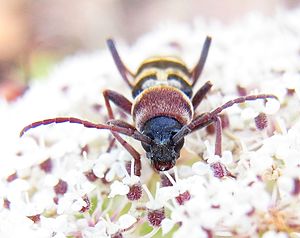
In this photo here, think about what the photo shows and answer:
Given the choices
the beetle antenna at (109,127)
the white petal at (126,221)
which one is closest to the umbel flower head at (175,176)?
the white petal at (126,221)

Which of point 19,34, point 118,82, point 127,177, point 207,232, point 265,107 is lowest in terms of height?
point 207,232

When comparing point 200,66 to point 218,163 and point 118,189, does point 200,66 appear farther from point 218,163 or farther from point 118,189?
point 118,189

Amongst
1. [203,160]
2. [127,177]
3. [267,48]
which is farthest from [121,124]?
[267,48]

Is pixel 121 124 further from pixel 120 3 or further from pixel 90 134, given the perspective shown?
pixel 120 3

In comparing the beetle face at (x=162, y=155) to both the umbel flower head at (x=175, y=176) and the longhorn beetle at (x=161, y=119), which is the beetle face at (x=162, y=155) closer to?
the longhorn beetle at (x=161, y=119)

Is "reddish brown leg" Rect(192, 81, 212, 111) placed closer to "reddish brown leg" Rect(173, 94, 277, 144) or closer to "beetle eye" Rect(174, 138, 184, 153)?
"reddish brown leg" Rect(173, 94, 277, 144)

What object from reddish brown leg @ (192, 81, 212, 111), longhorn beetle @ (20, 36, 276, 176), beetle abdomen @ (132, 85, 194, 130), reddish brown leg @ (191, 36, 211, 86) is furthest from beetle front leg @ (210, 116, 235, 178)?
reddish brown leg @ (191, 36, 211, 86)
